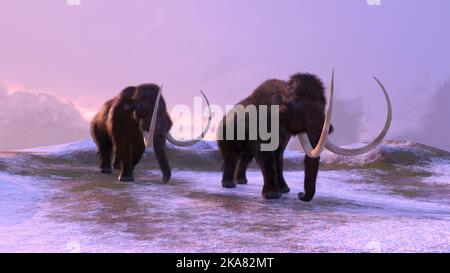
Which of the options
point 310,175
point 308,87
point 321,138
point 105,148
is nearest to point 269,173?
point 310,175

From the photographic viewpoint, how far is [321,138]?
6.25 metres

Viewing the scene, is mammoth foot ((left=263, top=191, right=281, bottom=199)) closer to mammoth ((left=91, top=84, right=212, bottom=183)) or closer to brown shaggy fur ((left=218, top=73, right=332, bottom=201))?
brown shaggy fur ((left=218, top=73, right=332, bottom=201))

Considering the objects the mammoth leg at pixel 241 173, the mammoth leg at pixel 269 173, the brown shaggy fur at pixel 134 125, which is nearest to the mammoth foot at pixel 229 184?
the mammoth leg at pixel 241 173

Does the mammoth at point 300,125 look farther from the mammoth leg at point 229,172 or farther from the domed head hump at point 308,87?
the mammoth leg at point 229,172

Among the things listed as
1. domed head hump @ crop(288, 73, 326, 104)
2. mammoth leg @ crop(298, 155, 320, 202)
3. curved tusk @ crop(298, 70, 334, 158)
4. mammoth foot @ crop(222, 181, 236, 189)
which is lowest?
mammoth foot @ crop(222, 181, 236, 189)

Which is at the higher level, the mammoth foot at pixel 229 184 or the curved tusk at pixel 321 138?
the curved tusk at pixel 321 138

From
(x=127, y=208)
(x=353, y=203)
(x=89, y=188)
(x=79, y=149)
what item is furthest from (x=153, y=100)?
(x=79, y=149)

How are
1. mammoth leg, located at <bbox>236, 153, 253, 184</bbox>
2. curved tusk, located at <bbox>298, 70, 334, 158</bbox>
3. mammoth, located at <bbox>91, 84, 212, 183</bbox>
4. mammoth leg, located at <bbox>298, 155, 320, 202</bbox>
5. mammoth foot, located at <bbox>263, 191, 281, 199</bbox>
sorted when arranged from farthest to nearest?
1. mammoth leg, located at <bbox>236, 153, 253, 184</bbox>
2. mammoth, located at <bbox>91, 84, 212, 183</bbox>
3. mammoth foot, located at <bbox>263, 191, 281, 199</bbox>
4. mammoth leg, located at <bbox>298, 155, 320, 202</bbox>
5. curved tusk, located at <bbox>298, 70, 334, 158</bbox>

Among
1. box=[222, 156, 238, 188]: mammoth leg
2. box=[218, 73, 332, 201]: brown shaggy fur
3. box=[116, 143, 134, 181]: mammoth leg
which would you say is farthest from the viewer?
box=[116, 143, 134, 181]: mammoth leg

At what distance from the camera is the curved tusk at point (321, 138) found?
19.4 ft

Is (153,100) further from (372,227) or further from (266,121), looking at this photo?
(372,227)

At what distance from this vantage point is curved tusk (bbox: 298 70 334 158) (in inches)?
233

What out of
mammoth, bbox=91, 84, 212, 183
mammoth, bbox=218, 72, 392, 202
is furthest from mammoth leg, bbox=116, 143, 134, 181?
mammoth, bbox=218, 72, 392, 202
